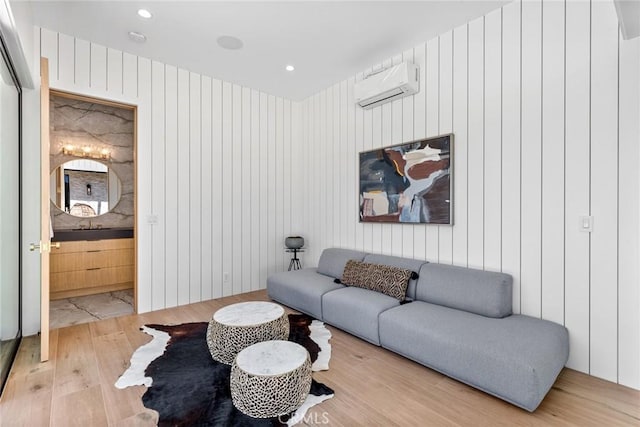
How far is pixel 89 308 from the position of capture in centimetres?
A: 383

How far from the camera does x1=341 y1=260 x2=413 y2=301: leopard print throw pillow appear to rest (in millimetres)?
2914

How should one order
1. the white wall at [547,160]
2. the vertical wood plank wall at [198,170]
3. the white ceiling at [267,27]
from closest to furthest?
the white wall at [547,160] < the white ceiling at [267,27] < the vertical wood plank wall at [198,170]

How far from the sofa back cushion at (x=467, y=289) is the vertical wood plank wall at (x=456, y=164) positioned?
182mm

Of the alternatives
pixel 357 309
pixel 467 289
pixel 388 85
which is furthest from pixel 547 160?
pixel 357 309

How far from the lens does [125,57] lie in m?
3.39

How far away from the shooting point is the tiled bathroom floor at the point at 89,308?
3407mm

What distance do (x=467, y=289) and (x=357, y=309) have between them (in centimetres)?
93

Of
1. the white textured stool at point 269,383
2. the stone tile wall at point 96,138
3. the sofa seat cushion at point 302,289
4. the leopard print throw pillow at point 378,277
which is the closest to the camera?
the white textured stool at point 269,383

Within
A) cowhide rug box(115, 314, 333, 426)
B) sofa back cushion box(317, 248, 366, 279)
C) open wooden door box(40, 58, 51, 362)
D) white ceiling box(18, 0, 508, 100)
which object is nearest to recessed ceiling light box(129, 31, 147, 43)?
white ceiling box(18, 0, 508, 100)

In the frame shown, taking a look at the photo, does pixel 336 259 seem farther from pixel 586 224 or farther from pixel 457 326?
pixel 586 224

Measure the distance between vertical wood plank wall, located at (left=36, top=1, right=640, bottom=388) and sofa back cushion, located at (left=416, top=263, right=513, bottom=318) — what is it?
0.60 ft

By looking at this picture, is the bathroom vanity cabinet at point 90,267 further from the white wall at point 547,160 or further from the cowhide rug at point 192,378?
the white wall at point 547,160

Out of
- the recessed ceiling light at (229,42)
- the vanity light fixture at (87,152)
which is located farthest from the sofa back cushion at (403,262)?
the vanity light fixture at (87,152)

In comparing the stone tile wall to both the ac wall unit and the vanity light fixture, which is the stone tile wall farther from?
the ac wall unit
